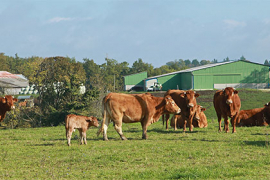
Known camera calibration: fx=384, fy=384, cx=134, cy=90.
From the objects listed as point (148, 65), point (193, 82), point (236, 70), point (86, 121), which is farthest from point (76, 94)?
point (148, 65)

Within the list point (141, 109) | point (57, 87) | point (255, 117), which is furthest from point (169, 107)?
point (57, 87)

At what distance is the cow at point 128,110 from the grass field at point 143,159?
923mm

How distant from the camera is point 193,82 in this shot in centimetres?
7338

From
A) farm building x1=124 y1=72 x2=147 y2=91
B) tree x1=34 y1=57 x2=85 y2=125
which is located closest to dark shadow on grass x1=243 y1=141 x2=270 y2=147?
tree x1=34 y1=57 x2=85 y2=125

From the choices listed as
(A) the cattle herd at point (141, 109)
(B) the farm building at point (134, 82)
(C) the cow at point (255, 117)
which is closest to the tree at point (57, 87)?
(A) the cattle herd at point (141, 109)

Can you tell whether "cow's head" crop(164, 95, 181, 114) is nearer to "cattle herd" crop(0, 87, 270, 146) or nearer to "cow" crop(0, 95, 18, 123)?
"cattle herd" crop(0, 87, 270, 146)

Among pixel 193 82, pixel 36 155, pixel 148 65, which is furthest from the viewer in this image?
pixel 148 65

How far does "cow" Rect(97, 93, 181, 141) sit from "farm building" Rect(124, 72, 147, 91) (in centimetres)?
7326

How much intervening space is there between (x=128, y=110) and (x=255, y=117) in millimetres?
7670

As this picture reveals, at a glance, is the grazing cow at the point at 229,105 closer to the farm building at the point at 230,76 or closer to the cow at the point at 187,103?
the cow at the point at 187,103

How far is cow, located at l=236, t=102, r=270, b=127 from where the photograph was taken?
19141mm

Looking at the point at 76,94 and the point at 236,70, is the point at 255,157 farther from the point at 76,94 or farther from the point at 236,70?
the point at 236,70

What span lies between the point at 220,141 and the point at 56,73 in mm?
23943

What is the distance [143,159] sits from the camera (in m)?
10.5
